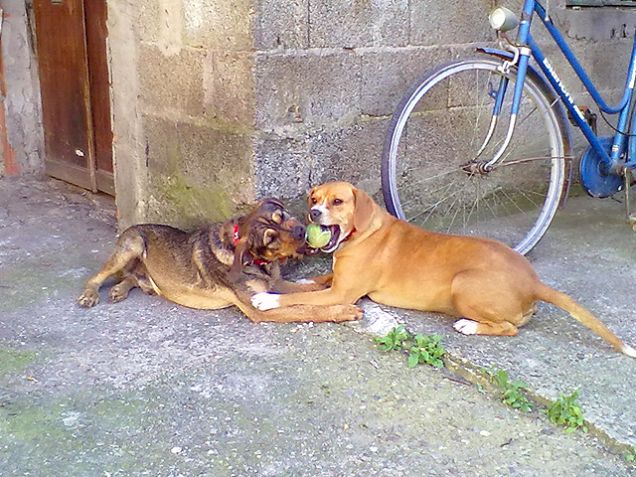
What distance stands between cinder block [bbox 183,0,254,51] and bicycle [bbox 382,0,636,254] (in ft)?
3.31

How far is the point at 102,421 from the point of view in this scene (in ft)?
8.98

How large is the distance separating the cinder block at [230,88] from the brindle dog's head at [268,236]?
0.58 meters

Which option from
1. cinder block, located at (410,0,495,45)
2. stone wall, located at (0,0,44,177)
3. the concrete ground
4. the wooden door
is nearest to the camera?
the concrete ground

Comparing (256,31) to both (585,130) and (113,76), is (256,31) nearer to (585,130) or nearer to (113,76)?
(113,76)

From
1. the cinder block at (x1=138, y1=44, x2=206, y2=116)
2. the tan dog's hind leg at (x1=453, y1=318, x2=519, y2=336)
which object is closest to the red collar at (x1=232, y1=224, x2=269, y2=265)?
the cinder block at (x1=138, y1=44, x2=206, y2=116)

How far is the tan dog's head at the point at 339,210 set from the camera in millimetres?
3477

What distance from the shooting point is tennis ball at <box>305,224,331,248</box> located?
3.48m

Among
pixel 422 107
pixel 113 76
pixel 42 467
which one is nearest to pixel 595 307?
pixel 422 107

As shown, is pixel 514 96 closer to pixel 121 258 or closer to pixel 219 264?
pixel 219 264

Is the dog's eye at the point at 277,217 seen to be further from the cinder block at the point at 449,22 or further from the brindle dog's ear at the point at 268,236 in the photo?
the cinder block at the point at 449,22

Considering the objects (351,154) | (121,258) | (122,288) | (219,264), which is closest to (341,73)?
(351,154)

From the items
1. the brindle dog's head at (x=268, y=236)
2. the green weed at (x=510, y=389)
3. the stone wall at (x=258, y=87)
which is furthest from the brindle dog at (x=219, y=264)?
the green weed at (x=510, y=389)

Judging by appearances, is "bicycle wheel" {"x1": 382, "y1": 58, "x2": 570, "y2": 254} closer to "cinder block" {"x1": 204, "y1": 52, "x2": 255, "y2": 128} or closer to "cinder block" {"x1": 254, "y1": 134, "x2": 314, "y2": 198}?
"cinder block" {"x1": 254, "y1": 134, "x2": 314, "y2": 198}

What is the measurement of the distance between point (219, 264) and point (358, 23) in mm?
1509
